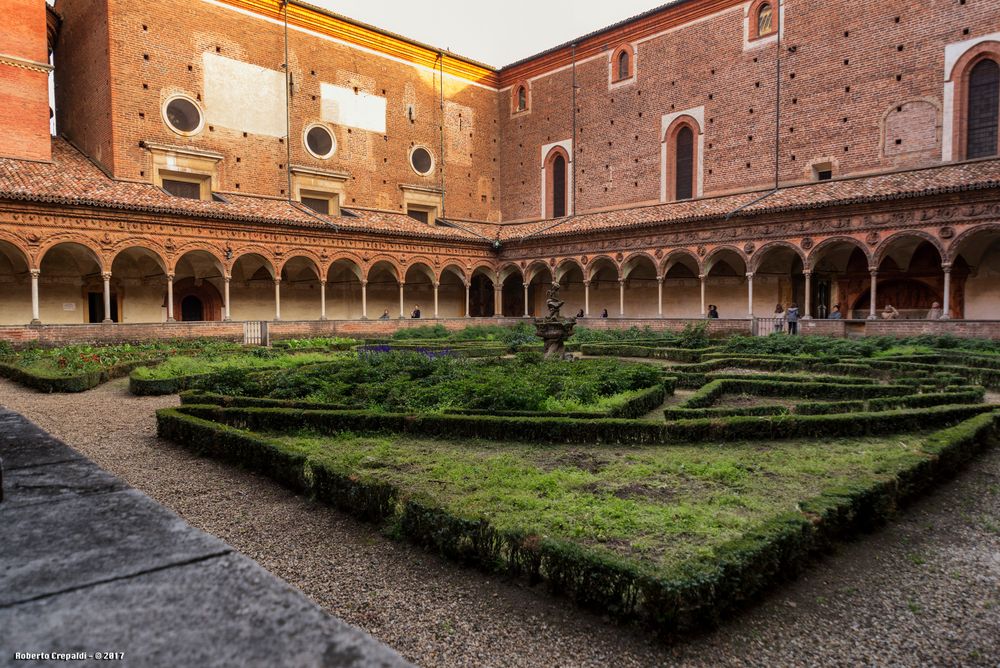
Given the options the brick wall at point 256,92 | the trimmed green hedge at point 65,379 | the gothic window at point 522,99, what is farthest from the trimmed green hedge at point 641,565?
the gothic window at point 522,99

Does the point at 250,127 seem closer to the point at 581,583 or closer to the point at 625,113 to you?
the point at 625,113

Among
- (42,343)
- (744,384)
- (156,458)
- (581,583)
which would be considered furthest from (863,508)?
(42,343)

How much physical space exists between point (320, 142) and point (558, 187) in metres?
13.1

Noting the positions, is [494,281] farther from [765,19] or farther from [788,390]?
[788,390]

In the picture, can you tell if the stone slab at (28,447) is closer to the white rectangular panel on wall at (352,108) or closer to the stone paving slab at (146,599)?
the stone paving slab at (146,599)

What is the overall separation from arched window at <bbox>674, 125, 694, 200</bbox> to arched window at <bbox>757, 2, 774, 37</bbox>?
194 inches

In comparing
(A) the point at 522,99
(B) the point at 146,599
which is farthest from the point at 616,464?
(A) the point at 522,99

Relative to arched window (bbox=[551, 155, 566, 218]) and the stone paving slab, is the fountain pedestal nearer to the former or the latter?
the stone paving slab

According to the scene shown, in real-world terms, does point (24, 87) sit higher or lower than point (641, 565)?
higher

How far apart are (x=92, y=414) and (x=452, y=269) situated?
25.3 meters

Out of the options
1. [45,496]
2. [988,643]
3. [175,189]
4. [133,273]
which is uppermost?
[175,189]

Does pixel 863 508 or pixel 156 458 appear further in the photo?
pixel 156 458

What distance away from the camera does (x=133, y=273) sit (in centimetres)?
2512

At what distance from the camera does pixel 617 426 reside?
22.6ft
